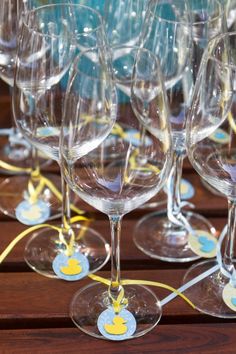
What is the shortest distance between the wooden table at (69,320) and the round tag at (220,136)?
6.3 inches

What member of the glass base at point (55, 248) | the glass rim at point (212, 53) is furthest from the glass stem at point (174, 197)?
the glass rim at point (212, 53)

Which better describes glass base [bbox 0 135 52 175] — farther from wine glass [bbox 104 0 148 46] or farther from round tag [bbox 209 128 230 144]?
round tag [bbox 209 128 230 144]

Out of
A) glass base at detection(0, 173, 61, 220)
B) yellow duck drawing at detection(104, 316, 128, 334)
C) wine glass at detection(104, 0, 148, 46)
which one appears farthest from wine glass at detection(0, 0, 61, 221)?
yellow duck drawing at detection(104, 316, 128, 334)

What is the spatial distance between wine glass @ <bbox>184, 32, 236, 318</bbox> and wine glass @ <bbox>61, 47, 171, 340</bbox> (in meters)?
0.05

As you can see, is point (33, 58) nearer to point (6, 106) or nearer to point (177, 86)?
point (177, 86)

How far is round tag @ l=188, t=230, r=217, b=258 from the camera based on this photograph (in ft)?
3.03

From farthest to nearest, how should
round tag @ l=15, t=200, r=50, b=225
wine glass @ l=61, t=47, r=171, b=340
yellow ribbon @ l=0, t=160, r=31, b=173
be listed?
yellow ribbon @ l=0, t=160, r=31, b=173
round tag @ l=15, t=200, r=50, b=225
wine glass @ l=61, t=47, r=171, b=340

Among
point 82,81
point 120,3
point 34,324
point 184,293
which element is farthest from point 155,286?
point 120,3

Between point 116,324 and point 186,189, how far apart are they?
0.91ft

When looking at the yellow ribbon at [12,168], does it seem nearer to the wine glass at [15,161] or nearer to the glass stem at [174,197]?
the wine glass at [15,161]

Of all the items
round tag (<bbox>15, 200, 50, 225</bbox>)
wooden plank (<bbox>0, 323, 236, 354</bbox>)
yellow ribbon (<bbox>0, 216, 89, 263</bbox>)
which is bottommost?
wooden plank (<bbox>0, 323, 236, 354</bbox>)

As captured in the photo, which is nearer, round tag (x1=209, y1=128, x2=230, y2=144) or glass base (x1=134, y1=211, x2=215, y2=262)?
round tag (x1=209, y1=128, x2=230, y2=144)

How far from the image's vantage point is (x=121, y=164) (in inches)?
31.4

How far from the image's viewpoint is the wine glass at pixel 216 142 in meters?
0.80
